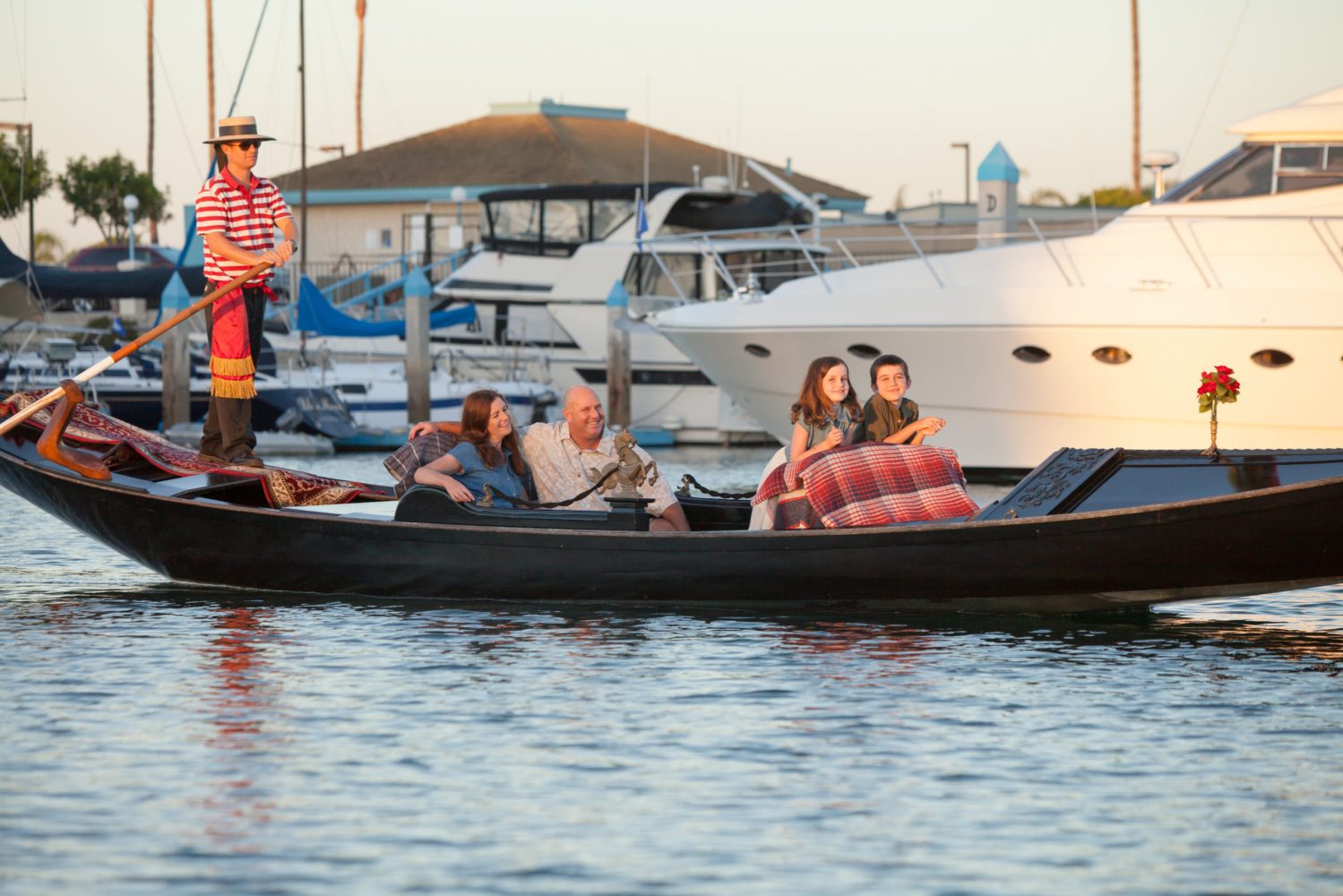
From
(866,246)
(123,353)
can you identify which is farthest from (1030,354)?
(866,246)

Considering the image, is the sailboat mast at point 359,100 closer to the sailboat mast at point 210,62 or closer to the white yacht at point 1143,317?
the sailboat mast at point 210,62

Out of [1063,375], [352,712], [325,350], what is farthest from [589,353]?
[352,712]

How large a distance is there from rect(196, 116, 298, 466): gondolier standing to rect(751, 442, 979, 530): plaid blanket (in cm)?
324

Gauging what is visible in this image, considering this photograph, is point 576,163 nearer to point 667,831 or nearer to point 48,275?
point 48,275

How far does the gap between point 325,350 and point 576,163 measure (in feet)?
65.7

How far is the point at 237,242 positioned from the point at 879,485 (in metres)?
3.93

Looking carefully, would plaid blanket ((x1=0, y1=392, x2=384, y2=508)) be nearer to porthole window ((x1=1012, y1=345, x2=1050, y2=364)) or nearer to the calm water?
the calm water

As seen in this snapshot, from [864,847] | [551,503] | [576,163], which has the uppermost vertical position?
[576,163]

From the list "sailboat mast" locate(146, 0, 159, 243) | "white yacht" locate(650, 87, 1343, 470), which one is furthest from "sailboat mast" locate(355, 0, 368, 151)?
"white yacht" locate(650, 87, 1343, 470)

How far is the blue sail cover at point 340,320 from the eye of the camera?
2781 centimetres

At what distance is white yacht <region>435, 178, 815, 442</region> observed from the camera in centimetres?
2788

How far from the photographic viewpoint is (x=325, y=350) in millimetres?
27172

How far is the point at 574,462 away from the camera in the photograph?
34.1ft

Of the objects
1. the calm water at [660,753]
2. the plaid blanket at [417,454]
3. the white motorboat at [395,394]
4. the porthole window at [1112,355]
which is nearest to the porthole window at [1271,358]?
the porthole window at [1112,355]
